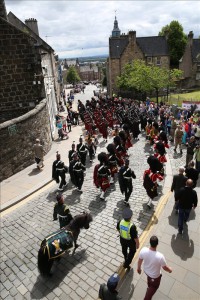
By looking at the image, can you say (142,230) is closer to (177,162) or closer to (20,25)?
(177,162)

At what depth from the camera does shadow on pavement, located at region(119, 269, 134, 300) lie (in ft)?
17.5

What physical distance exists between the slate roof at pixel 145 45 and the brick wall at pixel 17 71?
103ft

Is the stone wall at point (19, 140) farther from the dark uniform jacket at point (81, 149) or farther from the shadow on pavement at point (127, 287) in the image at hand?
the shadow on pavement at point (127, 287)

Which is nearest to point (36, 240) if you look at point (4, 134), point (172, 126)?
point (4, 134)

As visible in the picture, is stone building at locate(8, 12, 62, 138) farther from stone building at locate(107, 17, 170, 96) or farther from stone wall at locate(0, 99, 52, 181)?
stone building at locate(107, 17, 170, 96)

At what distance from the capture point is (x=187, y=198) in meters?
6.69

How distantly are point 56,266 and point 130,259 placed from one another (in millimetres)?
1918

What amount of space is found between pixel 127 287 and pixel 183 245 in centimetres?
200

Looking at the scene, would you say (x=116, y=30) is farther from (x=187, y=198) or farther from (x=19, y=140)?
(x=187, y=198)

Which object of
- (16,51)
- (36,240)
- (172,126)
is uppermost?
(16,51)

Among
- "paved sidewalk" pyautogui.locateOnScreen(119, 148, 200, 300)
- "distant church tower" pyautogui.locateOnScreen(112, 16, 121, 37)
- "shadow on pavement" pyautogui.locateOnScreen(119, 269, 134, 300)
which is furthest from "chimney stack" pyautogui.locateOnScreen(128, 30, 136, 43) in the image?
"shadow on pavement" pyautogui.locateOnScreen(119, 269, 134, 300)

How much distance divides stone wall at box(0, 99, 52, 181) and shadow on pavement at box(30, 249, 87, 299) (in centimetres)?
674

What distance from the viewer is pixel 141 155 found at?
1373 cm

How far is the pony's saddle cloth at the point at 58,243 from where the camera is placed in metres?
5.62
